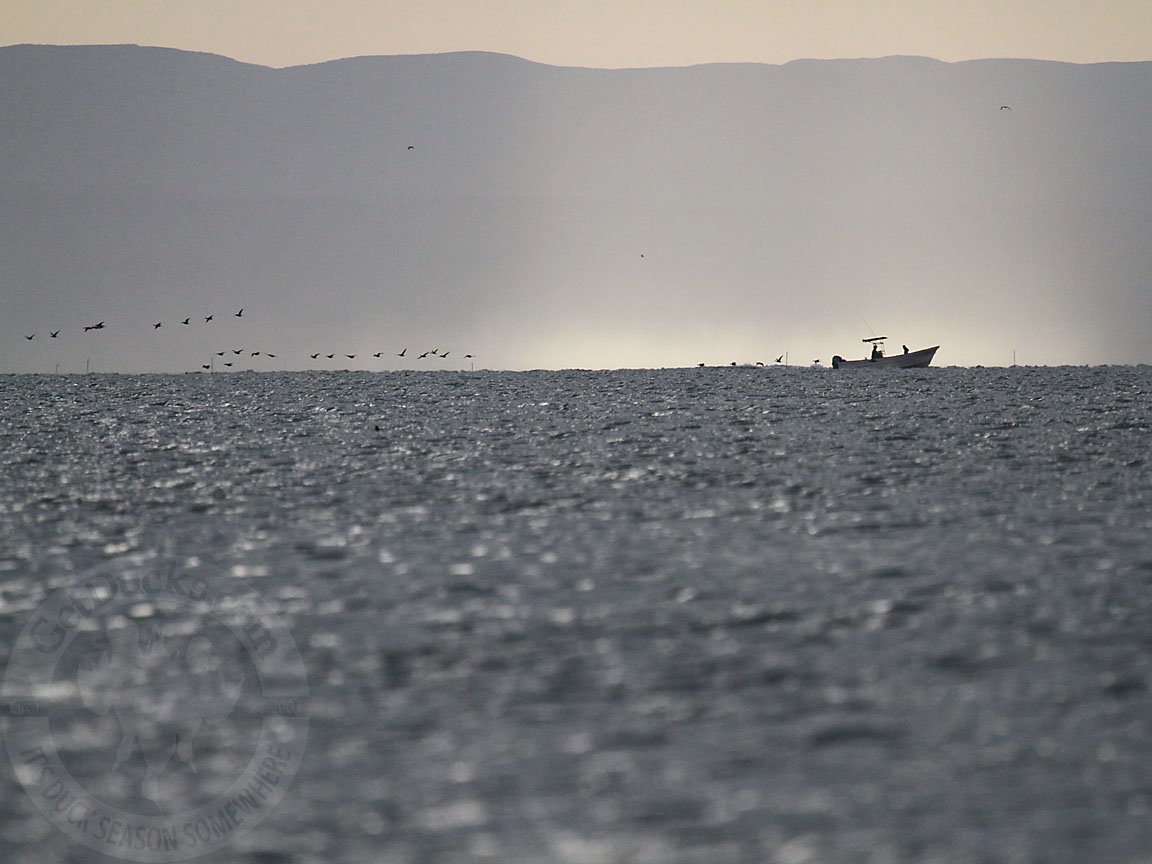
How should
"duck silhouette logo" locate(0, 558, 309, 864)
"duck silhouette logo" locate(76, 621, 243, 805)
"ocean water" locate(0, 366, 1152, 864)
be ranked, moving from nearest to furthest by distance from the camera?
1. "ocean water" locate(0, 366, 1152, 864)
2. "duck silhouette logo" locate(0, 558, 309, 864)
3. "duck silhouette logo" locate(76, 621, 243, 805)

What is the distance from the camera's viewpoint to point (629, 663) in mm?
19172

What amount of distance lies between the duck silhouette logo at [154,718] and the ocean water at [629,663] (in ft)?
0.27

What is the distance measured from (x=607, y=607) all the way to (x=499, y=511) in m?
13.7

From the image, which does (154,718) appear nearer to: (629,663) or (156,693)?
(156,693)

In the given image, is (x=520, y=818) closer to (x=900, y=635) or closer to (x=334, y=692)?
(x=334, y=692)

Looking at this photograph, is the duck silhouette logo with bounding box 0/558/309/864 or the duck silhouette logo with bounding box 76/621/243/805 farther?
the duck silhouette logo with bounding box 76/621/243/805

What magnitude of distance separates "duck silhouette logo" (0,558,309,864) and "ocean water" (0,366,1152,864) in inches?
3.2

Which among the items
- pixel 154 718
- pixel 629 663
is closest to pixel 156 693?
pixel 154 718

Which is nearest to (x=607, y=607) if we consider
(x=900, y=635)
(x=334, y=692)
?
(x=900, y=635)

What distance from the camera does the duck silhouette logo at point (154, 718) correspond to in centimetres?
1370

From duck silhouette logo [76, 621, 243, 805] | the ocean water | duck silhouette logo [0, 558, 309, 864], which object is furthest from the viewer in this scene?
duck silhouette logo [76, 621, 243, 805]

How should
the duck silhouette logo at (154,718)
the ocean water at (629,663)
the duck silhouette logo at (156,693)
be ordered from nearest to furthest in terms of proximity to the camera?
the ocean water at (629,663), the duck silhouette logo at (154,718), the duck silhouette logo at (156,693)

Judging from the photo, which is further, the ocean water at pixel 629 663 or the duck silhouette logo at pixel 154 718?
the duck silhouette logo at pixel 154 718

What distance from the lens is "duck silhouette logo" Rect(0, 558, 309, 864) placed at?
13.7 meters
